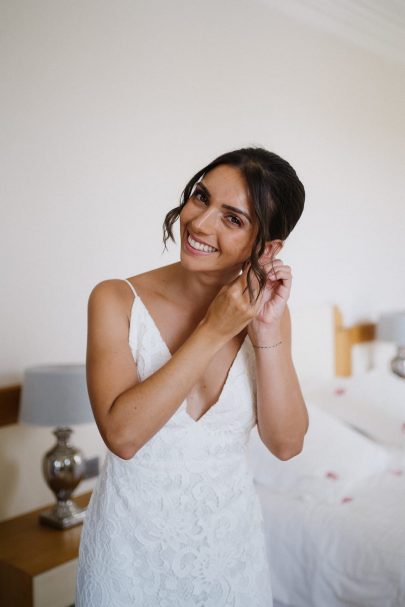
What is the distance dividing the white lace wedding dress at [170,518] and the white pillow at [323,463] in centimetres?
117

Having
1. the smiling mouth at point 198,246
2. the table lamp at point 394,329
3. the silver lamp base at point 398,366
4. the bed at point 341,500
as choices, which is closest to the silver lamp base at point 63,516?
the bed at point 341,500

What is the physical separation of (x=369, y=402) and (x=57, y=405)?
1657 millimetres

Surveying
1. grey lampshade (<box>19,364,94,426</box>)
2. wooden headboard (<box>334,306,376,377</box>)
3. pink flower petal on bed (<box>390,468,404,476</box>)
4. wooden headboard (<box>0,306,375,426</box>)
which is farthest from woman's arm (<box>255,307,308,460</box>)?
wooden headboard (<box>334,306,376,377</box>)

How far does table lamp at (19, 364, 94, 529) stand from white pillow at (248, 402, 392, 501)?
2.53 feet

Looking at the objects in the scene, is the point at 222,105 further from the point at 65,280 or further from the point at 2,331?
the point at 2,331

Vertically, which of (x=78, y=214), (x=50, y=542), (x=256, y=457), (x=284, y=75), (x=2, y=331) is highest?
(x=284, y=75)

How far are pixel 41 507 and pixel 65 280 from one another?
92cm

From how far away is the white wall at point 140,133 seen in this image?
8.41 feet

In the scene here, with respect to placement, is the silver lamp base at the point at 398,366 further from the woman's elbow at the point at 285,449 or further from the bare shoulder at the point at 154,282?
the bare shoulder at the point at 154,282

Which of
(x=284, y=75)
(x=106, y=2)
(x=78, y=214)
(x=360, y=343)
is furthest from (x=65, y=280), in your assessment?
(x=360, y=343)

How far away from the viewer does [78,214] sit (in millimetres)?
2760

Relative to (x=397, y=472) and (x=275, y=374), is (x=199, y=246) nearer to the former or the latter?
(x=275, y=374)

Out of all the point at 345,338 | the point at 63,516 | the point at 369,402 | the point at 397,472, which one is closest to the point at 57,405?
the point at 63,516

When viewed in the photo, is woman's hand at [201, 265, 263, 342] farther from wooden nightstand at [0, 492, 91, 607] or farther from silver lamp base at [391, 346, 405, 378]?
silver lamp base at [391, 346, 405, 378]
